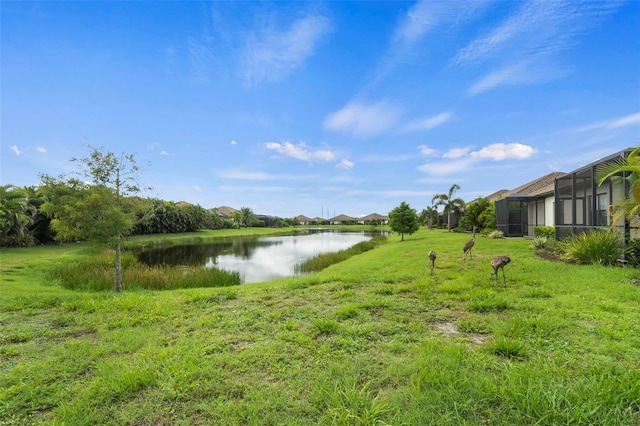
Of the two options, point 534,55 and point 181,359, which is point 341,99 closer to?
point 534,55

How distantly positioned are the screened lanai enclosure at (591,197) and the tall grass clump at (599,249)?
0.40 meters

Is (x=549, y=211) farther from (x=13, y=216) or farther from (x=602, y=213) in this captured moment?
(x=13, y=216)

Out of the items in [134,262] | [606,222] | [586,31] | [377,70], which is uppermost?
[377,70]

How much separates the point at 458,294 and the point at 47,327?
7.00m

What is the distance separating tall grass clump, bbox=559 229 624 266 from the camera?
313 inches

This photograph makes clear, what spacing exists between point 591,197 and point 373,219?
71490mm

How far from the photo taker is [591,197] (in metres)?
10.9

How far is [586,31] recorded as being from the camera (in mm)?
8586

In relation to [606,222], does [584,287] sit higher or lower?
lower

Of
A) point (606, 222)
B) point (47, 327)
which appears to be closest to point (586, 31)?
point (606, 222)

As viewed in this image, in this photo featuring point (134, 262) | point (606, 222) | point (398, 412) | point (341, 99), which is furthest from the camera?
point (341, 99)

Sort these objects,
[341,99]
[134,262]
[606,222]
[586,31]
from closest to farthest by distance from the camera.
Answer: [586,31]
[606,222]
[134,262]
[341,99]

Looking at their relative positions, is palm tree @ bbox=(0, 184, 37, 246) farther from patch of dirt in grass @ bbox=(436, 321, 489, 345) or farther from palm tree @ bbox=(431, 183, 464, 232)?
palm tree @ bbox=(431, 183, 464, 232)

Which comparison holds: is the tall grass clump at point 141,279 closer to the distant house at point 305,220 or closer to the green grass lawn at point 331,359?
the green grass lawn at point 331,359
